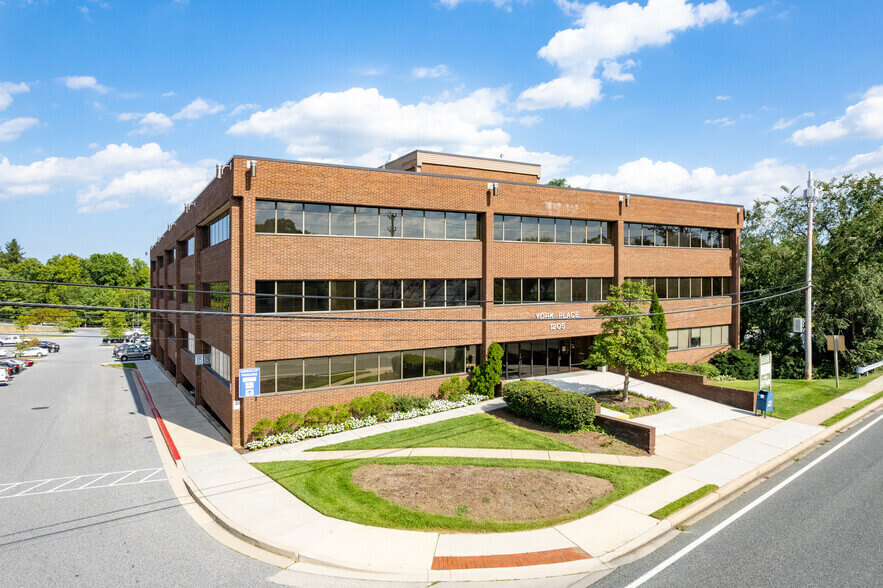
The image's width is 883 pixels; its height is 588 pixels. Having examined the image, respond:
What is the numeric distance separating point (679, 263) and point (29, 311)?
99.8 m

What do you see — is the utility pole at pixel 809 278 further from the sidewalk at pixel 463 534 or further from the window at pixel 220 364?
the window at pixel 220 364

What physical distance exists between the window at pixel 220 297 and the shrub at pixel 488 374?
11.4m

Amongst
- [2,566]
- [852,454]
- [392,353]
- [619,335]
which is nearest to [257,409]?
[392,353]

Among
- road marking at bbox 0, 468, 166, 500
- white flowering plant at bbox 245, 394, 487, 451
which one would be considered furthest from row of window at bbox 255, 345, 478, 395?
road marking at bbox 0, 468, 166, 500

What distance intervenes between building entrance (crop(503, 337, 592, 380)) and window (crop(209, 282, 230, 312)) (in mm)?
13340

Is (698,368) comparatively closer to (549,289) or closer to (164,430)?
(549,289)

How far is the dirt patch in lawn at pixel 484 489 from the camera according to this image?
11.6 metres

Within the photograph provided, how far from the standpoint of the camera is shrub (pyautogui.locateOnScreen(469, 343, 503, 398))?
2333 centimetres

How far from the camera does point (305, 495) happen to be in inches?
505

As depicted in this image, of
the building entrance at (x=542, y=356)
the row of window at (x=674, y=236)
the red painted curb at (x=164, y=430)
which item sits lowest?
the red painted curb at (x=164, y=430)

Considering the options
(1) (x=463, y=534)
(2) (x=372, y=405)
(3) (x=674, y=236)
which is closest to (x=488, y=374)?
(2) (x=372, y=405)

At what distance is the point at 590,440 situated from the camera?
17.0 m

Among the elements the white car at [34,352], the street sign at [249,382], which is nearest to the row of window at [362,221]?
the street sign at [249,382]

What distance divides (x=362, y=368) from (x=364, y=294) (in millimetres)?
3117
